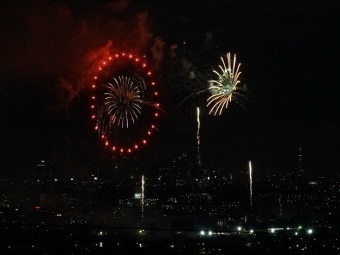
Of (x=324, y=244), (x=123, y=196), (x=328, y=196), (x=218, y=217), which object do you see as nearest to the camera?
(x=324, y=244)

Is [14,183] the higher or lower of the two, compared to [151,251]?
higher

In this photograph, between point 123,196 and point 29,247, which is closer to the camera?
point 29,247

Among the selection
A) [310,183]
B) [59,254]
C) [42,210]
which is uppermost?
[310,183]

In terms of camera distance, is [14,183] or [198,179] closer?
[198,179]

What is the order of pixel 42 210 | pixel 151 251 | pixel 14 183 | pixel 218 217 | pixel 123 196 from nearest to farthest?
pixel 151 251
pixel 42 210
pixel 218 217
pixel 123 196
pixel 14 183

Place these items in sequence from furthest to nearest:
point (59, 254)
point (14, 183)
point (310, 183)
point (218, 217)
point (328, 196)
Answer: point (310, 183) < point (328, 196) < point (14, 183) < point (218, 217) < point (59, 254)

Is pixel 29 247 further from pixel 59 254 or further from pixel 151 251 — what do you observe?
pixel 151 251

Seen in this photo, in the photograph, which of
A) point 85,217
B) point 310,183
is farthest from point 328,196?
point 85,217

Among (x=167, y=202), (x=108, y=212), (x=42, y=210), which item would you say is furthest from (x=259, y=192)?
(x=42, y=210)

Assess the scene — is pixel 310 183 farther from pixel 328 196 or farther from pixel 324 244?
pixel 324 244
